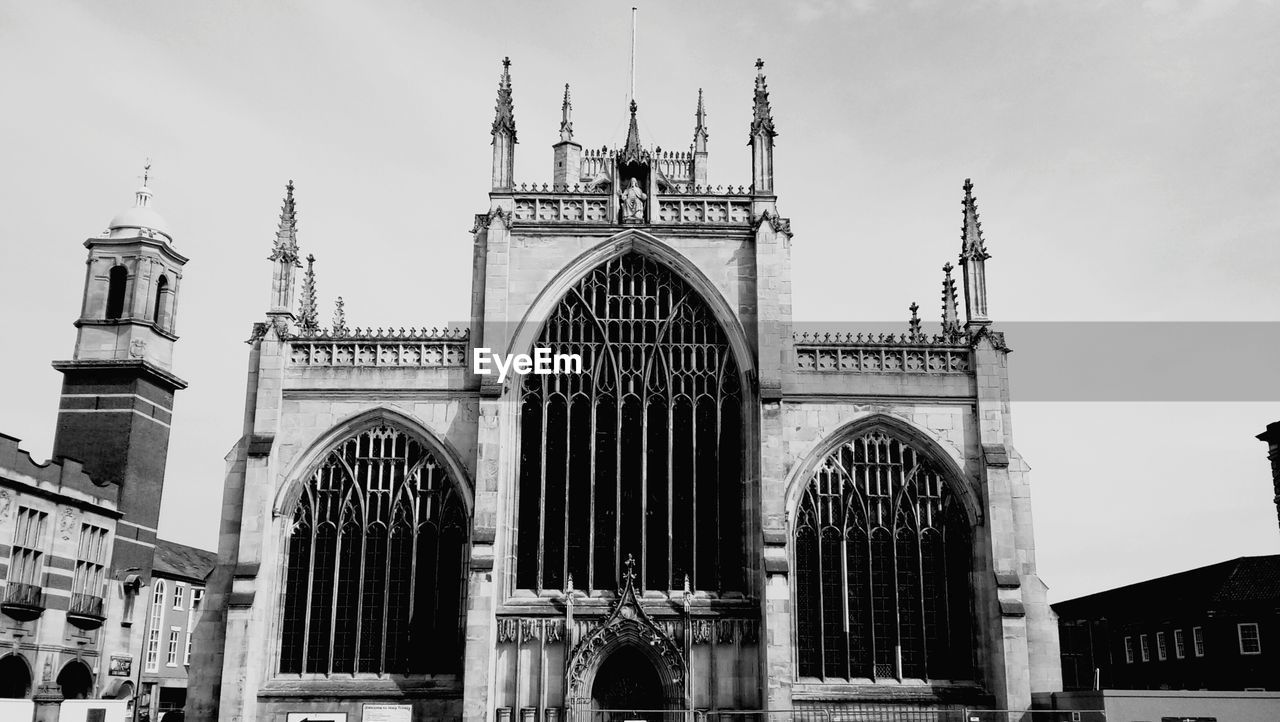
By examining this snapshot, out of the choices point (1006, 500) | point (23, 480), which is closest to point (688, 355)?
point (1006, 500)

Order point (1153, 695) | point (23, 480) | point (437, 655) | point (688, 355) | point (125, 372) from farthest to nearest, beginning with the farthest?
point (125, 372) → point (23, 480) → point (688, 355) → point (437, 655) → point (1153, 695)

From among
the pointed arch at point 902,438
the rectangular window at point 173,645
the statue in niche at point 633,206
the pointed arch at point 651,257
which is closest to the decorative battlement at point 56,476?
the pointed arch at point 651,257

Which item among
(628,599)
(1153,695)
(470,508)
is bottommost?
(1153,695)

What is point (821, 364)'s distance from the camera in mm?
34375

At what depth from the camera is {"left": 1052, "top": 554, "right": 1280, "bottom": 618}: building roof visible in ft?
167

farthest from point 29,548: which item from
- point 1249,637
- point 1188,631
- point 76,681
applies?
point 1188,631

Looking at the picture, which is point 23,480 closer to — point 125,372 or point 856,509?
point 125,372

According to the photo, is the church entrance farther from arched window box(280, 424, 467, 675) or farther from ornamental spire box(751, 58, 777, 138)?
ornamental spire box(751, 58, 777, 138)

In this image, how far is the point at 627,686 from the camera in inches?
1257

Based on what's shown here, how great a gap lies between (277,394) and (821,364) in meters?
16.0

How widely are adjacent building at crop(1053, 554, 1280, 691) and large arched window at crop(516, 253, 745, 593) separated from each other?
2665cm

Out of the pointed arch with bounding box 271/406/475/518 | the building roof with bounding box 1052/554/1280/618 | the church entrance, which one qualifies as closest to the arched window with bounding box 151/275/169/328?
the pointed arch with bounding box 271/406/475/518

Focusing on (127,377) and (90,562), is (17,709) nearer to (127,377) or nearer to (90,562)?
(90,562)

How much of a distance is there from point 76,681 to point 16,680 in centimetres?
362
